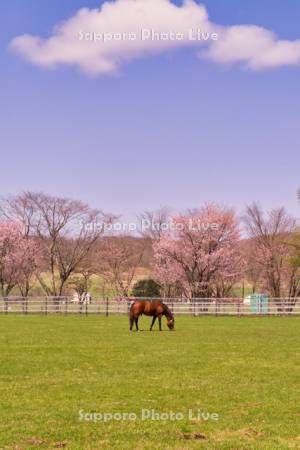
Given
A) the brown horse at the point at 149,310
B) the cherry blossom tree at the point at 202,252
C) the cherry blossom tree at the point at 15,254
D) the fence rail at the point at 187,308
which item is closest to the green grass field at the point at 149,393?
the brown horse at the point at 149,310

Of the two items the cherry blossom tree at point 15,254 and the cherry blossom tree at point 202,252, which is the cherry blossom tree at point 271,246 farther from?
the cherry blossom tree at point 15,254

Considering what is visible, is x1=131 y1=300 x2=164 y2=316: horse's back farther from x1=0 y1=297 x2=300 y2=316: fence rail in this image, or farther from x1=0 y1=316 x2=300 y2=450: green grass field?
x1=0 y1=297 x2=300 y2=316: fence rail

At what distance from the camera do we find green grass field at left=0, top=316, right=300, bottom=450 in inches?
344

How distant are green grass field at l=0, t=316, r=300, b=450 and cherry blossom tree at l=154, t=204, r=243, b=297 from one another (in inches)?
1465

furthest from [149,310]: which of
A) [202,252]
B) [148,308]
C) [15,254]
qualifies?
[15,254]

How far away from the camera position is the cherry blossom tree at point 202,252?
59.2 metres

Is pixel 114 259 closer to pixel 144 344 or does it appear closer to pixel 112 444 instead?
pixel 144 344

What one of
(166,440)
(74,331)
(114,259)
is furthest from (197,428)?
(114,259)

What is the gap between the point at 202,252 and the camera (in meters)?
58.8

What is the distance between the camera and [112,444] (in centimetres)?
842

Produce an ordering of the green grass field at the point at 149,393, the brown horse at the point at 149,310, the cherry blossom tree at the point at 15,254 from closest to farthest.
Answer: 1. the green grass field at the point at 149,393
2. the brown horse at the point at 149,310
3. the cherry blossom tree at the point at 15,254

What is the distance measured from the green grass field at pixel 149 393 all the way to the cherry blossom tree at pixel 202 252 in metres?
37.2

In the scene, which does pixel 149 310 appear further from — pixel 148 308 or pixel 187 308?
pixel 187 308

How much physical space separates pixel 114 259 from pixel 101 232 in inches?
395
